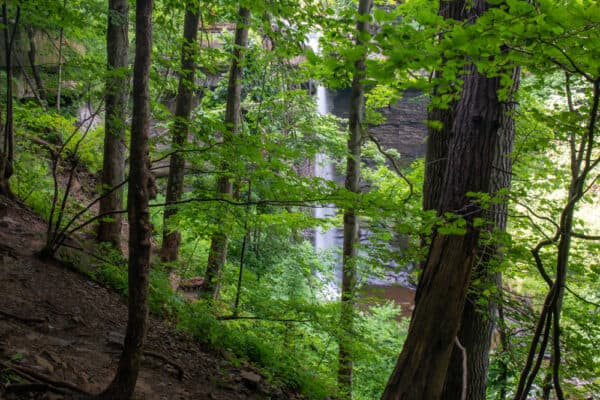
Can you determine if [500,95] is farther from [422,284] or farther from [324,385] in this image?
[324,385]

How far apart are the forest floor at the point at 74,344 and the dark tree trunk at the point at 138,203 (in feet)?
1.88

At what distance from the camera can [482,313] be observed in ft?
13.0

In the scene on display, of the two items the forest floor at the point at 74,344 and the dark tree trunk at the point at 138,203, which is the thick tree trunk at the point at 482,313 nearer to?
the forest floor at the point at 74,344

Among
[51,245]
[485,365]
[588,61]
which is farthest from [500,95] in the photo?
[51,245]

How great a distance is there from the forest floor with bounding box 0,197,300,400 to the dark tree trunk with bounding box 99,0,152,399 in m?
0.57

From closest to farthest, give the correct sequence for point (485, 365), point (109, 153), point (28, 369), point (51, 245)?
point (28, 369), point (485, 365), point (51, 245), point (109, 153)

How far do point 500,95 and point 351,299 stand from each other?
4.15 metres

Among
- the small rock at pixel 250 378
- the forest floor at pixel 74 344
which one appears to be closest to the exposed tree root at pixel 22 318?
the forest floor at pixel 74 344

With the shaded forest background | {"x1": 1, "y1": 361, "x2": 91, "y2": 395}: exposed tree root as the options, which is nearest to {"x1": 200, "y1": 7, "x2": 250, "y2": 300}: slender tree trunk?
the shaded forest background

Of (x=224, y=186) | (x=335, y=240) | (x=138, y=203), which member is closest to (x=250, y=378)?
(x=138, y=203)

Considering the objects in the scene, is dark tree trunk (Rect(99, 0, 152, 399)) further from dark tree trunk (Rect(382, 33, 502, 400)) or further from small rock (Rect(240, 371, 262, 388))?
dark tree trunk (Rect(382, 33, 502, 400))

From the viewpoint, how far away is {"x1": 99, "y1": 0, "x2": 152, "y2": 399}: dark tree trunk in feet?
9.57

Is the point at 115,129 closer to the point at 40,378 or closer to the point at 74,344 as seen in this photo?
the point at 74,344

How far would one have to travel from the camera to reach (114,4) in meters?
6.04
